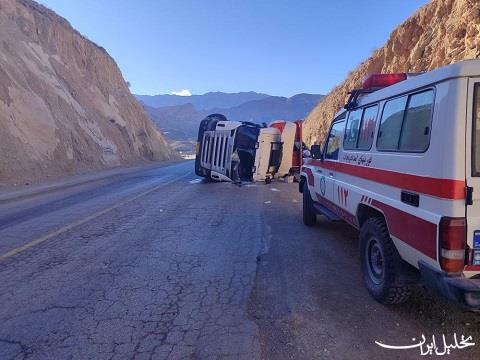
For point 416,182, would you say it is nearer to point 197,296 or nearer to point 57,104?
point 197,296

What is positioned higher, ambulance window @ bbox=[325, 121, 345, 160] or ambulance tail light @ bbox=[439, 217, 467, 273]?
ambulance window @ bbox=[325, 121, 345, 160]

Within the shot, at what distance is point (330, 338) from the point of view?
348 centimetres

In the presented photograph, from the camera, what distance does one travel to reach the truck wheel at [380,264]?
4004mm

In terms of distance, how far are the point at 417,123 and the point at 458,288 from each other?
58.9 inches

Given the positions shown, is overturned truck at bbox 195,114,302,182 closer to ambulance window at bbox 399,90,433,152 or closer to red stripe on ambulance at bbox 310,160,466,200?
red stripe on ambulance at bbox 310,160,466,200

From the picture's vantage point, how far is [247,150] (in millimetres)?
16328

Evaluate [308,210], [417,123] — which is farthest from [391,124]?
[308,210]

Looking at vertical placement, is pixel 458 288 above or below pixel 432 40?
below

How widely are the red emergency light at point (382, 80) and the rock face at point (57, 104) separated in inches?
639

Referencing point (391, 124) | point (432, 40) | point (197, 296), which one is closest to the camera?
point (391, 124)

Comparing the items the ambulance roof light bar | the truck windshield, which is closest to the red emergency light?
Answer: the ambulance roof light bar

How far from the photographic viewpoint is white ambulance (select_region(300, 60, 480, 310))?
313cm

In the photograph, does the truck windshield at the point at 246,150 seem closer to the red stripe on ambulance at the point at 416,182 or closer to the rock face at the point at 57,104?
the rock face at the point at 57,104

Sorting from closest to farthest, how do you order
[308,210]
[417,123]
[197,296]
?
[417,123]
[197,296]
[308,210]
